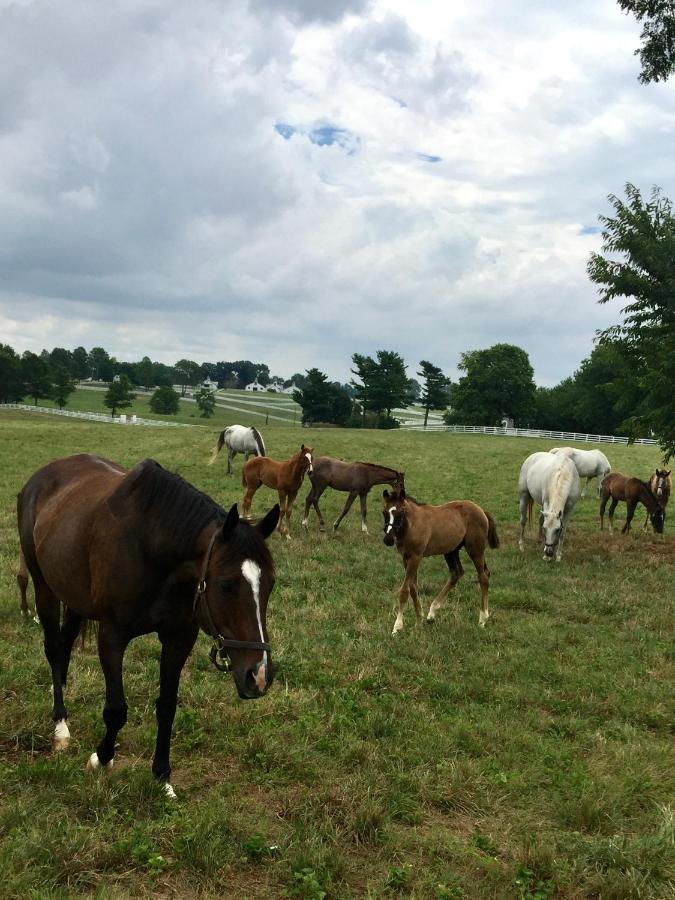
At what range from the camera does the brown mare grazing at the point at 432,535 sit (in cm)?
862

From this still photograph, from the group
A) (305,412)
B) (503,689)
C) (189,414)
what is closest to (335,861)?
(503,689)

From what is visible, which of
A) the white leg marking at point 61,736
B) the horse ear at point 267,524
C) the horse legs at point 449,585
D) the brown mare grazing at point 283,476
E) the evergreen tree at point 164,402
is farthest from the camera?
the evergreen tree at point 164,402

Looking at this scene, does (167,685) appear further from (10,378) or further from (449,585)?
(10,378)

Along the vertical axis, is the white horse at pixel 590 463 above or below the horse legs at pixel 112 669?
above

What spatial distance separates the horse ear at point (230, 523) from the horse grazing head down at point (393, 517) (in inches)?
189

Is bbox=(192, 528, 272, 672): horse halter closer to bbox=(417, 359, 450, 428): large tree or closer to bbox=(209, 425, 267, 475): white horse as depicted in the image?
bbox=(209, 425, 267, 475): white horse

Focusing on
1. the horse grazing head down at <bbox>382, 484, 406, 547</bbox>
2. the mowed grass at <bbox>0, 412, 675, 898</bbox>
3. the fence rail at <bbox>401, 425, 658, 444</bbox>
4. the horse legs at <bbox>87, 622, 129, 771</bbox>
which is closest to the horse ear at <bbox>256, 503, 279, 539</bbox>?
the horse legs at <bbox>87, 622, 129, 771</bbox>

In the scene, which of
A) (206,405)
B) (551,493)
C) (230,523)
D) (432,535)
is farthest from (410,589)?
(206,405)

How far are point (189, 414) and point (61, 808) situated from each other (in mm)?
102448

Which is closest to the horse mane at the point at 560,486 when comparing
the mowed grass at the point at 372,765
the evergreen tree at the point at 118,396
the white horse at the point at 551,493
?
the white horse at the point at 551,493

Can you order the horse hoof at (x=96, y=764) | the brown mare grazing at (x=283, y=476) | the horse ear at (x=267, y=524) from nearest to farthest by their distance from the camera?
the horse ear at (x=267, y=524), the horse hoof at (x=96, y=764), the brown mare grazing at (x=283, y=476)

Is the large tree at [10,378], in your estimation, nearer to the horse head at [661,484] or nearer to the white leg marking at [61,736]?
the horse head at [661,484]

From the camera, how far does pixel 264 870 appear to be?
3742 millimetres

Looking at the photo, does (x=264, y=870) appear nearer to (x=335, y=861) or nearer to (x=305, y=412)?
(x=335, y=861)
